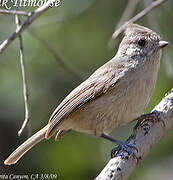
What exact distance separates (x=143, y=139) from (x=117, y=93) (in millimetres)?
671

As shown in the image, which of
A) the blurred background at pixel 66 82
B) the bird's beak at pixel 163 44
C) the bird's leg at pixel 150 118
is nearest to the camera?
the bird's leg at pixel 150 118

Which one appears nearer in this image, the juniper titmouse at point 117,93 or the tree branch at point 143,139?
the tree branch at point 143,139

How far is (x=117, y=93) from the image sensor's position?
4.70 meters

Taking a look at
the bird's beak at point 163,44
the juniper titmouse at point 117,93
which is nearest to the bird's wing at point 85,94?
the juniper titmouse at point 117,93

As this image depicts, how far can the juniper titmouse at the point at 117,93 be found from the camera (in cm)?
464

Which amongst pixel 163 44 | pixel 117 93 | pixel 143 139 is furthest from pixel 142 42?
pixel 143 139

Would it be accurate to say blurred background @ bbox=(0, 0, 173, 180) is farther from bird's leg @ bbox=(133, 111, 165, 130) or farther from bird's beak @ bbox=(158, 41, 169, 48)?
bird's leg @ bbox=(133, 111, 165, 130)

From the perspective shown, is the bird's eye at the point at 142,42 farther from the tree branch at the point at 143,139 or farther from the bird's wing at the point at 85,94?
the tree branch at the point at 143,139

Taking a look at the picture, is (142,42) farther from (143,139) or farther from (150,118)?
(143,139)

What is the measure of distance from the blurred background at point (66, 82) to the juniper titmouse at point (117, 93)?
118 centimetres

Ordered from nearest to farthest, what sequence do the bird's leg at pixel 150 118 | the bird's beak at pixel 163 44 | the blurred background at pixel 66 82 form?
1. the bird's leg at pixel 150 118
2. the bird's beak at pixel 163 44
3. the blurred background at pixel 66 82

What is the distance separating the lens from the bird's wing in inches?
187

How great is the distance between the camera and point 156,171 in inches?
249

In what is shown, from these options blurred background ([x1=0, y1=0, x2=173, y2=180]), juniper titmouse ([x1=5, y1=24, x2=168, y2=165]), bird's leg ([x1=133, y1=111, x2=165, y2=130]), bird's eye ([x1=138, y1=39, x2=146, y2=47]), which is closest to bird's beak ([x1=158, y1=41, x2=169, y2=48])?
juniper titmouse ([x1=5, y1=24, x2=168, y2=165])
